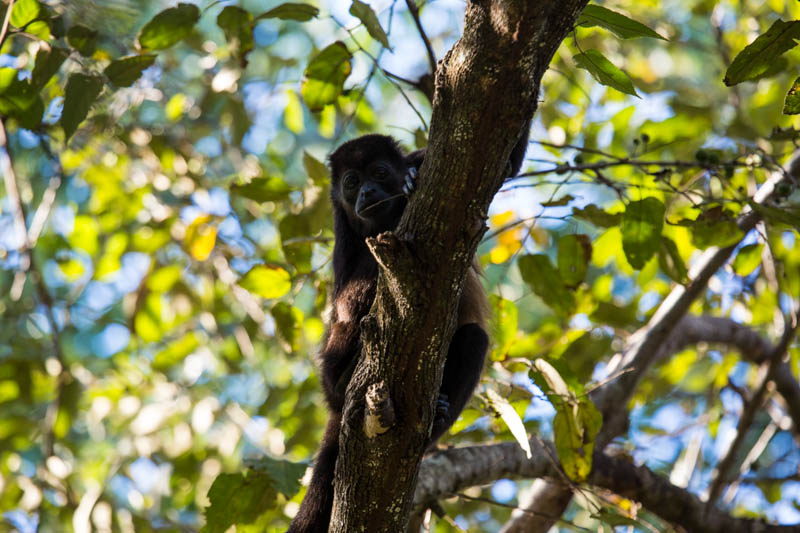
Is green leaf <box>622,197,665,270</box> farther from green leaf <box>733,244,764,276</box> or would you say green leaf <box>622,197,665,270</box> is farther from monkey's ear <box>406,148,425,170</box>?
monkey's ear <box>406,148,425,170</box>

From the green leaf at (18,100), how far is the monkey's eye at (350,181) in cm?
181

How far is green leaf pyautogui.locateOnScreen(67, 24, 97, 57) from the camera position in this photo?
3.73 metres

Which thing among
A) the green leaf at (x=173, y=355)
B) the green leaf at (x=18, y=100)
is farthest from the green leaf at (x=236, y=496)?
the green leaf at (x=173, y=355)

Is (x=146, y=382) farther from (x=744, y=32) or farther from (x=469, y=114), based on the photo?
(x=744, y=32)

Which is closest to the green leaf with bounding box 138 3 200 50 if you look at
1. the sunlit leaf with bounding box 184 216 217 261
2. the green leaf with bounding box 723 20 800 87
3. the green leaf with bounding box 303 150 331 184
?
the green leaf with bounding box 303 150 331 184

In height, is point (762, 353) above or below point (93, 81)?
above

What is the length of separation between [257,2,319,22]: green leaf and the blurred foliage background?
0.6 inches

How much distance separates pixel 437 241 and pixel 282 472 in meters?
1.60

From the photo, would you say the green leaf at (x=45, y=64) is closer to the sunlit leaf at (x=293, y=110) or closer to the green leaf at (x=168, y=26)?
the green leaf at (x=168, y=26)

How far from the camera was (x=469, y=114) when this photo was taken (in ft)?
7.95

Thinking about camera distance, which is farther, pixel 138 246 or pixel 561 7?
pixel 138 246

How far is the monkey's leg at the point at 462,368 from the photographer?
3756 millimetres

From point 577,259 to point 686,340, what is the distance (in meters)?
1.78

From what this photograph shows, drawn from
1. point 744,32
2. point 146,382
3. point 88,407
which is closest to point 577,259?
point 744,32
